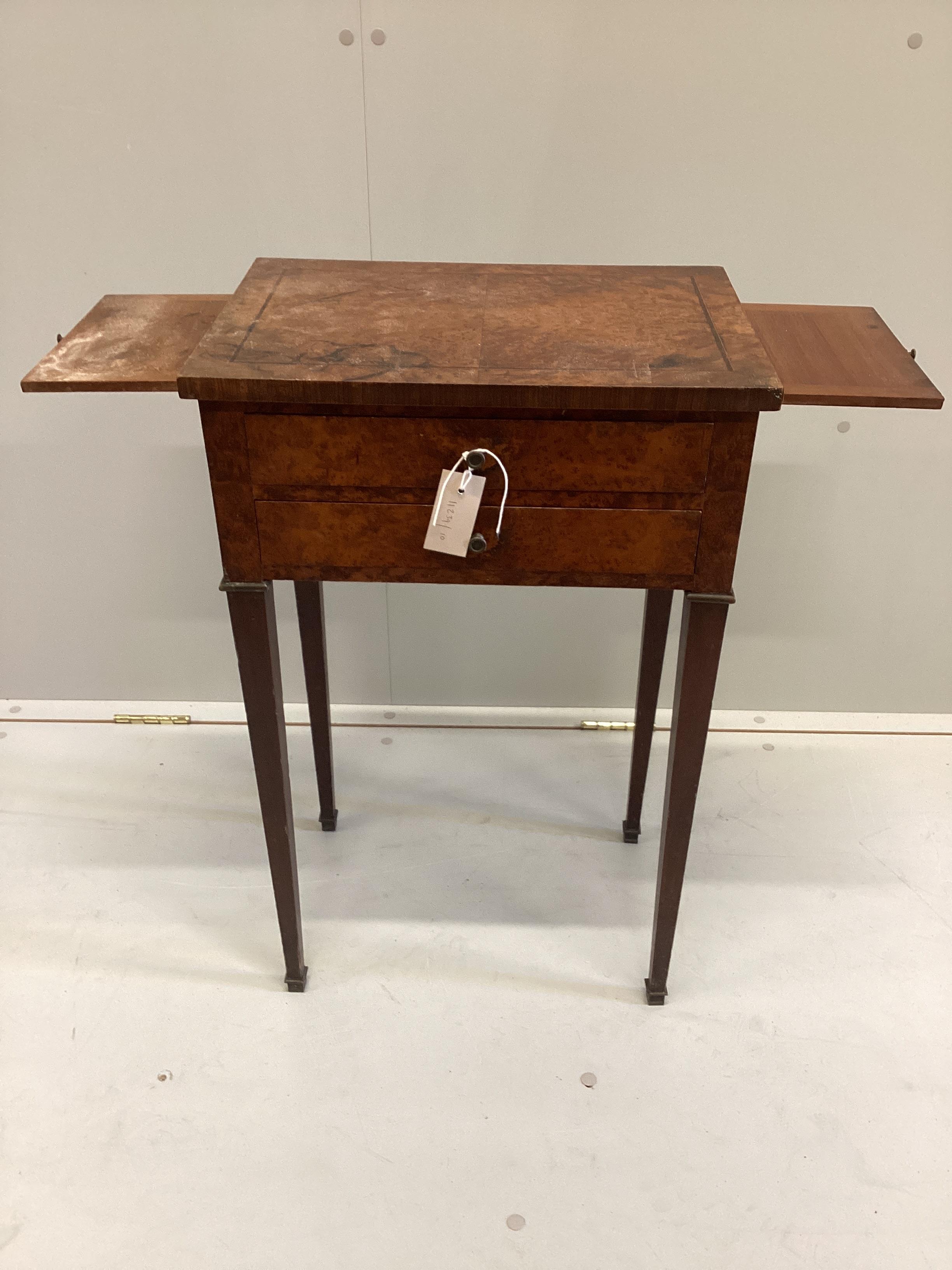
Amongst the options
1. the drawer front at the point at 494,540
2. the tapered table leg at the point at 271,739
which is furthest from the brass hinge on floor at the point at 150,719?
the drawer front at the point at 494,540

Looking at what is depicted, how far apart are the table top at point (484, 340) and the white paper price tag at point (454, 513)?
93 millimetres

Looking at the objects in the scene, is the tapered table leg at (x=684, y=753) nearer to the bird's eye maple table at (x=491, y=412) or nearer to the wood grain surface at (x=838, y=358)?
the bird's eye maple table at (x=491, y=412)

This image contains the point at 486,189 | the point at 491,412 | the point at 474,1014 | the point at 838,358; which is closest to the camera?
the point at 491,412

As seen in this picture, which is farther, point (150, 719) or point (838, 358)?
point (150, 719)

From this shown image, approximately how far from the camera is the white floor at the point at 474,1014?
57.4 inches

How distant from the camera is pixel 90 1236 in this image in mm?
1428

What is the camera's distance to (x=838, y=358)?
1.47 metres

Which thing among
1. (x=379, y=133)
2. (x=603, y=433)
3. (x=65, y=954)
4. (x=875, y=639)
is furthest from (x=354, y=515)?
(x=875, y=639)

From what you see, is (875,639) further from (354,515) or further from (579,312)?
(354,515)

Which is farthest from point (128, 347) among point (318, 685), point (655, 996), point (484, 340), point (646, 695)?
point (655, 996)

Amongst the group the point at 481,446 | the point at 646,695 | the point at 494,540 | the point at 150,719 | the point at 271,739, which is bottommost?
the point at 150,719

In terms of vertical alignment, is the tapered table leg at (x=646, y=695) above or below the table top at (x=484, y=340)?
below

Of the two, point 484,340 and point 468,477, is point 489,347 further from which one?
point 468,477

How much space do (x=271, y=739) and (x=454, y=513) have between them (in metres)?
0.44
